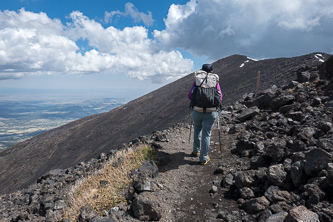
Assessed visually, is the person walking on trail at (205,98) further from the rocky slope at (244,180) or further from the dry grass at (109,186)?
the dry grass at (109,186)

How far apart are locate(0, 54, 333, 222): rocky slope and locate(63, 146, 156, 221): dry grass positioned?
0.77ft

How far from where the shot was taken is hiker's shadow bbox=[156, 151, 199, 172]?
21.5 ft

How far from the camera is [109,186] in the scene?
18.4 ft

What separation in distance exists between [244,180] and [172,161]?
100 inches

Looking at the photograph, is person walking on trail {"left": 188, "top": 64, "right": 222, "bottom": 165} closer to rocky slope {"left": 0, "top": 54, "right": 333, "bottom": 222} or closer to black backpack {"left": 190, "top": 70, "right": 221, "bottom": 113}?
black backpack {"left": 190, "top": 70, "right": 221, "bottom": 113}

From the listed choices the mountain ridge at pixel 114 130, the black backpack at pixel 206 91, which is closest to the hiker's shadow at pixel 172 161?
the black backpack at pixel 206 91

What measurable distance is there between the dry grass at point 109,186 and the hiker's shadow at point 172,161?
0.45 meters

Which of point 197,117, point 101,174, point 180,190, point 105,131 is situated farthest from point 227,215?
point 105,131

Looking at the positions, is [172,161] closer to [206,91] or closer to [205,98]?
[205,98]

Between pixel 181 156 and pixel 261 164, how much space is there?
2.54m

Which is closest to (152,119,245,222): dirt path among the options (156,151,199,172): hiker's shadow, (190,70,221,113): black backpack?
(156,151,199,172): hiker's shadow

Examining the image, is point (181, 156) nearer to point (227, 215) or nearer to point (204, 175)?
point (204, 175)

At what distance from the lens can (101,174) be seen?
679 centimetres

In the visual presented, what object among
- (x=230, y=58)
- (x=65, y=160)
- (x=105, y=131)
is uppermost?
(x=230, y=58)
